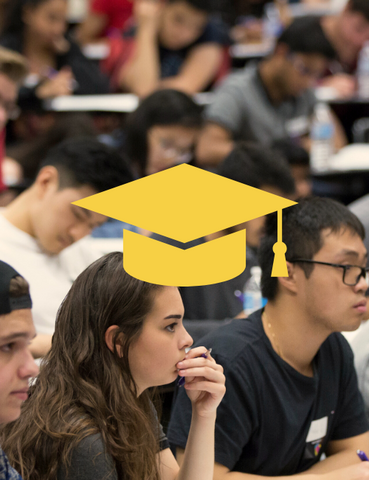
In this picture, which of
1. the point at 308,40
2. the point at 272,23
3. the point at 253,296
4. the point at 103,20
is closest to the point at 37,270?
the point at 253,296

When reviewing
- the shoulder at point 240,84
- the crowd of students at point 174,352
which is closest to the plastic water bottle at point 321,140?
the shoulder at point 240,84

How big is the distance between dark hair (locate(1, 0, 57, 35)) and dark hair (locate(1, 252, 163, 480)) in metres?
3.29

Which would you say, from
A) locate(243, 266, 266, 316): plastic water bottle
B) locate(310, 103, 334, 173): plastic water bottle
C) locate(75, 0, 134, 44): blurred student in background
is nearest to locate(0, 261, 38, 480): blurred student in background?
locate(243, 266, 266, 316): plastic water bottle

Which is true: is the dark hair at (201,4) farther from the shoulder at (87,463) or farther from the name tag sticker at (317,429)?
the shoulder at (87,463)

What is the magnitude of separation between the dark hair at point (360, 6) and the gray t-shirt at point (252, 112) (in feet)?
3.63

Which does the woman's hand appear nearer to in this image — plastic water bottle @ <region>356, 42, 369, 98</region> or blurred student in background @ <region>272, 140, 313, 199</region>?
blurred student in background @ <region>272, 140, 313, 199</region>

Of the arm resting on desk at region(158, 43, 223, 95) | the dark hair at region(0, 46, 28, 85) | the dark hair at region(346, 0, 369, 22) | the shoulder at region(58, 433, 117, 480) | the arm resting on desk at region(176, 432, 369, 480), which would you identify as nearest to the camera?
the shoulder at region(58, 433, 117, 480)

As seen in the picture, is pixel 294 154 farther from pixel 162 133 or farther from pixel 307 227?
pixel 307 227

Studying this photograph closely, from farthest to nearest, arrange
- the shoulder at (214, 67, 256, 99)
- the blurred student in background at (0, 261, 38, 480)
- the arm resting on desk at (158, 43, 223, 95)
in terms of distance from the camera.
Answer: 1. the arm resting on desk at (158, 43, 223, 95)
2. the shoulder at (214, 67, 256, 99)
3. the blurred student in background at (0, 261, 38, 480)

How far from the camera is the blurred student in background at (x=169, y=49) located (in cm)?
432

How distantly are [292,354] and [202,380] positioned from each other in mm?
360

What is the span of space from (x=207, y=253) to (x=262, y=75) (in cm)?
321

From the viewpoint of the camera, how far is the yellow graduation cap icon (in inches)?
37.5

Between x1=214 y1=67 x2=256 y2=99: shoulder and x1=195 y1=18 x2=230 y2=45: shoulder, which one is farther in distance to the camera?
x1=195 y1=18 x2=230 y2=45: shoulder
